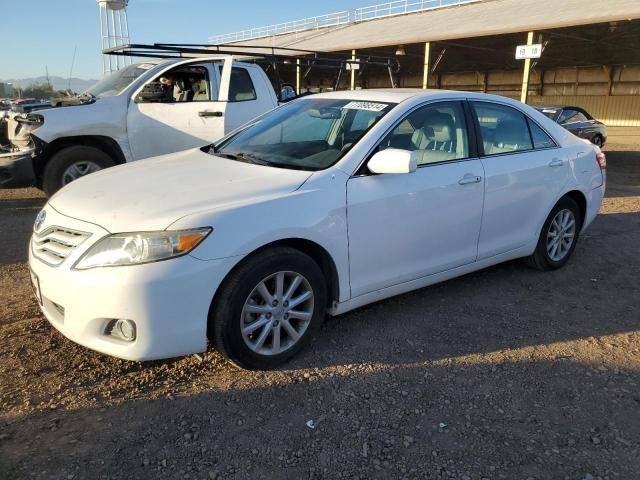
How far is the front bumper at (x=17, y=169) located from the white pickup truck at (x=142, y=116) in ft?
0.07

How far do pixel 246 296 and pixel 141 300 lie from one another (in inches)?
21.4

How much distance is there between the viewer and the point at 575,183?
4.77 metres

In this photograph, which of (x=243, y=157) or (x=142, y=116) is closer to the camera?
(x=243, y=157)

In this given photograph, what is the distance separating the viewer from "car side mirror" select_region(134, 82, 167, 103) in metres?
6.73

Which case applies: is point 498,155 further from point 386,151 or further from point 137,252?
Result: point 137,252

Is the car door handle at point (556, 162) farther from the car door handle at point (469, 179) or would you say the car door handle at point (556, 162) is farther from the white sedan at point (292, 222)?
the car door handle at point (469, 179)

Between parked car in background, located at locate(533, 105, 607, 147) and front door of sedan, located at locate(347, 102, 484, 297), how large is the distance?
10.2m

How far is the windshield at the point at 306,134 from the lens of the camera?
11.3ft

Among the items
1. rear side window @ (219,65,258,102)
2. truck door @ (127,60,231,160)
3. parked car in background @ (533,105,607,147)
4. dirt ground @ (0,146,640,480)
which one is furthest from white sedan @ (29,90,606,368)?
parked car in background @ (533,105,607,147)

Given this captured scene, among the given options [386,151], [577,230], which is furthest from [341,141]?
[577,230]

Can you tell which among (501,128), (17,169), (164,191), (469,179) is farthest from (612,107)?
(164,191)

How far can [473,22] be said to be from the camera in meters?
20.0

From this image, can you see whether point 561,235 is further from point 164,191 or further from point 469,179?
point 164,191

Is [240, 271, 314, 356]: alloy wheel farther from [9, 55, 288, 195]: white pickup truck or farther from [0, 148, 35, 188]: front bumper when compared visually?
[0, 148, 35, 188]: front bumper
